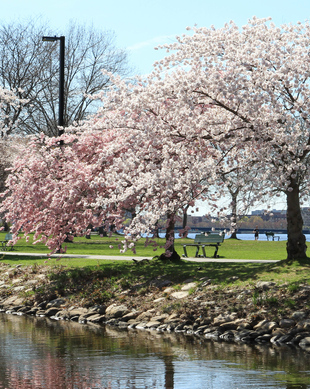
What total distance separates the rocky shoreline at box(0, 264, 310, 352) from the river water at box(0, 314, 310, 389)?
668 millimetres

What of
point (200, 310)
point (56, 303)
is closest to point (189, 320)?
point (200, 310)

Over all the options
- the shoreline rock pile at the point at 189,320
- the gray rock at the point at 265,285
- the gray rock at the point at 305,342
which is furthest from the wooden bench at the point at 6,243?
the gray rock at the point at 305,342

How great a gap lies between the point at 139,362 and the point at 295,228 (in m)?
8.01

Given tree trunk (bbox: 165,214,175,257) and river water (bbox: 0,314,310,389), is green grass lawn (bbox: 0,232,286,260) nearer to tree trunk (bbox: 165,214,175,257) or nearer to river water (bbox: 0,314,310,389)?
tree trunk (bbox: 165,214,175,257)

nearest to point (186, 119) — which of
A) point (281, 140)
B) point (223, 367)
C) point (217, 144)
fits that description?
point (217, 144)

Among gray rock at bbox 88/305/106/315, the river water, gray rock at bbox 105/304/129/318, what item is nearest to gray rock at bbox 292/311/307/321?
the river water

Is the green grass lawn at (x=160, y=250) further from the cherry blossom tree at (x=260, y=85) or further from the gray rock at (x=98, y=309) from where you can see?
the cherry blossom tree at (x=260, y=85)

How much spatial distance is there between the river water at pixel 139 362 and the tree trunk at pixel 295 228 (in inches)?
195

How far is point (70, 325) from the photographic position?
55.0 feet

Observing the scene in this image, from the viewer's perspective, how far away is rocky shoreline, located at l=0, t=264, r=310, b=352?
46.3 feet

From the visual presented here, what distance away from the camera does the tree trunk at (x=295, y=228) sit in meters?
17.8

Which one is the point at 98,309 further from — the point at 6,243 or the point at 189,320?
the point at 6,243

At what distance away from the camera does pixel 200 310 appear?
15.7 metres

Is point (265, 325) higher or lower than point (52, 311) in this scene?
higher
